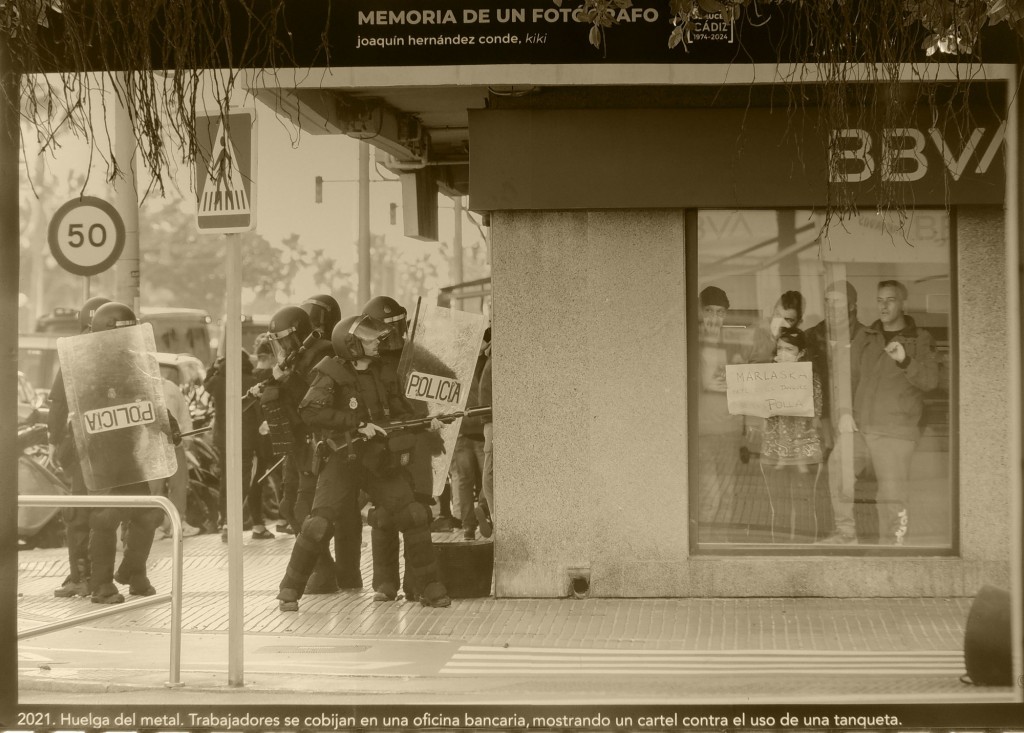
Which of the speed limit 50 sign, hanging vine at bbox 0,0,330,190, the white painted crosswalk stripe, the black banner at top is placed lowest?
the white painted crosswalk stripe

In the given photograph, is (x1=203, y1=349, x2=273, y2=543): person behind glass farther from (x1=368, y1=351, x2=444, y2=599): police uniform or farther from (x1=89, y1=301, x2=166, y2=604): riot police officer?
(x1=368, y1=351, x2=444, y2=599): police uniform

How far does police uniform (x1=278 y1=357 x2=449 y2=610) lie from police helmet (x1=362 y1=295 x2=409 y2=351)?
373 mm

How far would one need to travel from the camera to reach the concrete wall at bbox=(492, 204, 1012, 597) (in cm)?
890

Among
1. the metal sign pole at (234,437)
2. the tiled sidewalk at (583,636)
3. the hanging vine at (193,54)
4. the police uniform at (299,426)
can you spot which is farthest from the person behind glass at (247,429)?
the hanging vine at (193,54)

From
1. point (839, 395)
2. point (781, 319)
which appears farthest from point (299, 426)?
point (839, 395)

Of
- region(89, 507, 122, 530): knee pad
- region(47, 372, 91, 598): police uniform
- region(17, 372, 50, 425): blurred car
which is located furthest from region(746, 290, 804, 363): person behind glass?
region(17, 372, 50, 425): blurred car

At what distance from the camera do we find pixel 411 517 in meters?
8.73

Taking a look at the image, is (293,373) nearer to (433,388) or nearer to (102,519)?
(433,388)

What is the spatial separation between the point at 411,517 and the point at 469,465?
1853 millimetres

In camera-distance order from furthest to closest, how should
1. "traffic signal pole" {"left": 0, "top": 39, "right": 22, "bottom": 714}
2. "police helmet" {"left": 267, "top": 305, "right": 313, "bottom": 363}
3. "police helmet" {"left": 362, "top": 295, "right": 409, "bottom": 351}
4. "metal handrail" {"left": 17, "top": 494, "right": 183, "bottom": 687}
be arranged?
"police helmet" {"left": 267, "top": 305, "right": 313, "bottom": 363}, "police helmet" {"left": 362, "top": 295, "right": 409, "bottom": 351}, "metal handrail" {"left": 17, "top": 494, "right": 183, "bottom": 687}, "traffic signal pole" {"left": 0, "top": 39, "right": 22, "bottom": 714}

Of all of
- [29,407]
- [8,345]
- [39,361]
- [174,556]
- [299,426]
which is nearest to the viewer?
[8,345]

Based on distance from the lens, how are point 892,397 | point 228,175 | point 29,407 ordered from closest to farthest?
1. point 228,175
2. point 892,397
3. point 29,407

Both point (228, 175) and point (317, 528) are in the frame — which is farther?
point (317, 528)

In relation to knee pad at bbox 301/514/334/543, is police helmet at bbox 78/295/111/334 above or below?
above
